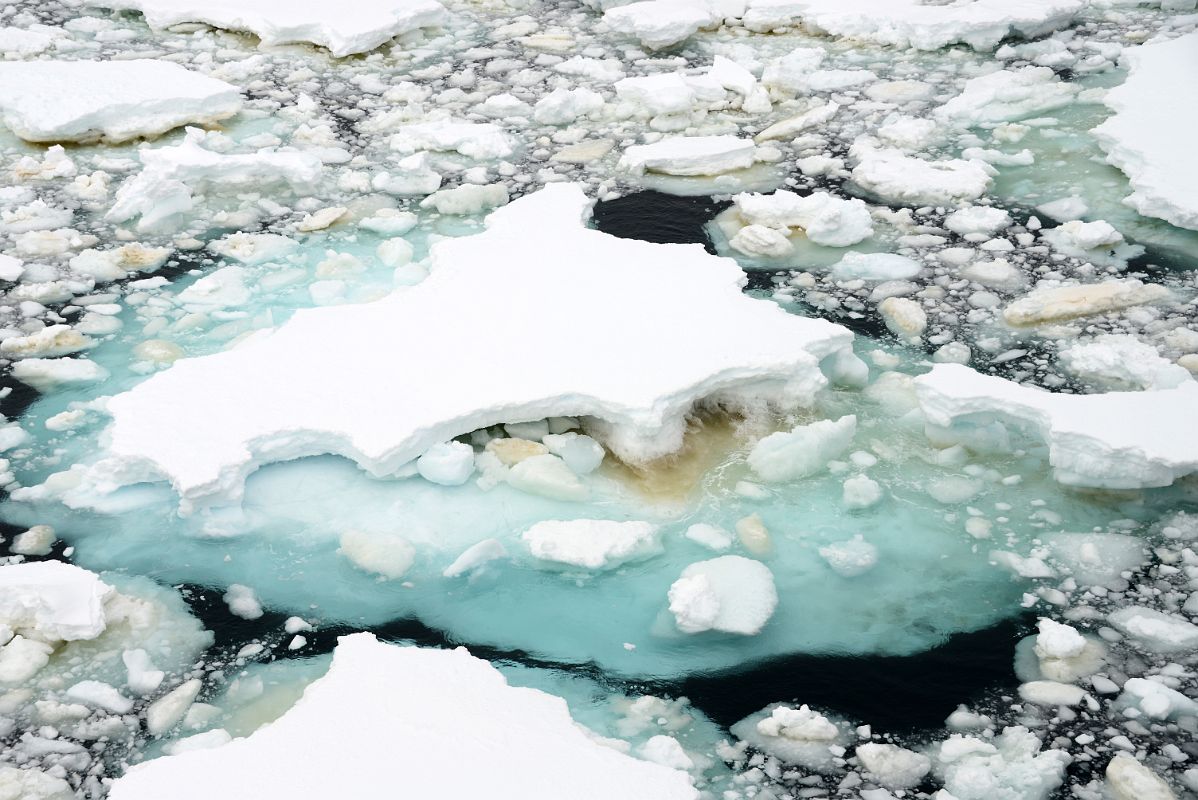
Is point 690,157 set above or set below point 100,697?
above

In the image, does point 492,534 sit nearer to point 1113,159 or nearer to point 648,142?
point 648,142

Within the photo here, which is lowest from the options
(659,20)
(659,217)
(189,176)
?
(659,217)

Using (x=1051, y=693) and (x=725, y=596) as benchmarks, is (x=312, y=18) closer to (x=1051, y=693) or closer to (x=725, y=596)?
(x=725, y=596)

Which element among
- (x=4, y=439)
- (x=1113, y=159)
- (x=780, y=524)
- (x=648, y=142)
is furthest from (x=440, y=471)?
(x=1113, y=159)

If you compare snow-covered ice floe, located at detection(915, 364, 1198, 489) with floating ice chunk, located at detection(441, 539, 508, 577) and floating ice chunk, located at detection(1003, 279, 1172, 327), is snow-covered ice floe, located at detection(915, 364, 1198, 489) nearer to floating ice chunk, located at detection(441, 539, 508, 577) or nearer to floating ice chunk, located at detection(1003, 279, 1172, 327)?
floating ice chunk, located at detection(1003, 279, 1172, 327)

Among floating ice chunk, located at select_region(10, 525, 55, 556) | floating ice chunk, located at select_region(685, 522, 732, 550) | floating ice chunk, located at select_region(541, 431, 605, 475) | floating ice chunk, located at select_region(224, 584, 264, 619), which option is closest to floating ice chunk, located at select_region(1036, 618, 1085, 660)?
floating ice chunk, located at select_region(685, 522, 732, 550)

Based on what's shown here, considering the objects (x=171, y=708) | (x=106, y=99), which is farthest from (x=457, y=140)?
(x=171, y=708)

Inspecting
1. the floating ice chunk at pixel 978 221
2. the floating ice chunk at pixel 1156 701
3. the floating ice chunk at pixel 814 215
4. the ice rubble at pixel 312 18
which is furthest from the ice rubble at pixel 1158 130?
the ice rubble at pixel 312 18
